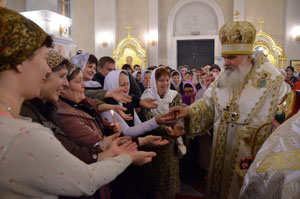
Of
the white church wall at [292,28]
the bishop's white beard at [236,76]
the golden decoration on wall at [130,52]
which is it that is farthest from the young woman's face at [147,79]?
the white church wall at [292,28]

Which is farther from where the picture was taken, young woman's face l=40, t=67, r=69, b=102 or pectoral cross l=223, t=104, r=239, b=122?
pectoral cross l=223, t=104, r=239, b=122

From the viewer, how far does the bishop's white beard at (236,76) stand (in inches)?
105

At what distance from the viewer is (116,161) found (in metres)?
1.20

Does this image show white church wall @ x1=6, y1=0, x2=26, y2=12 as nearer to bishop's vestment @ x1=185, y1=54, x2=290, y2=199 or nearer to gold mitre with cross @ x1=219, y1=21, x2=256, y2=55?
gold mitre with cross @ x1=219, y1=21, x2=256, y2=55

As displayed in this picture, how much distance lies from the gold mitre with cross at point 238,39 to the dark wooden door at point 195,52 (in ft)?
31.1

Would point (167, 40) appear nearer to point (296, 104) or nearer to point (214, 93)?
point (214, 93)

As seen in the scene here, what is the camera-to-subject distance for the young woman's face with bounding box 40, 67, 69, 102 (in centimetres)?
157

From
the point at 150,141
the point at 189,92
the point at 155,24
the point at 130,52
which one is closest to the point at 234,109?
the point at 150,141

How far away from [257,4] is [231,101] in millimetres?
10000

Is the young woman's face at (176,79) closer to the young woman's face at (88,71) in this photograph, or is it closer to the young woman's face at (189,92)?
the young woman's face at (189,92)

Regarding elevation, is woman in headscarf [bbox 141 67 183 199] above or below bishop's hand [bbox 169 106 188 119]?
below

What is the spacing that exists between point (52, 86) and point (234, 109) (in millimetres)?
1786

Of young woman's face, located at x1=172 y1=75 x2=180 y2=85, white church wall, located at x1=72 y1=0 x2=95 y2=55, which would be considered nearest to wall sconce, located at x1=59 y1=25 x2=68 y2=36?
young woman's face, located at x1=172 y1=75 x2=180 y2=85

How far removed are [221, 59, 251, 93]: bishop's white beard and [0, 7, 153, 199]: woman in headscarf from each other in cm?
201
